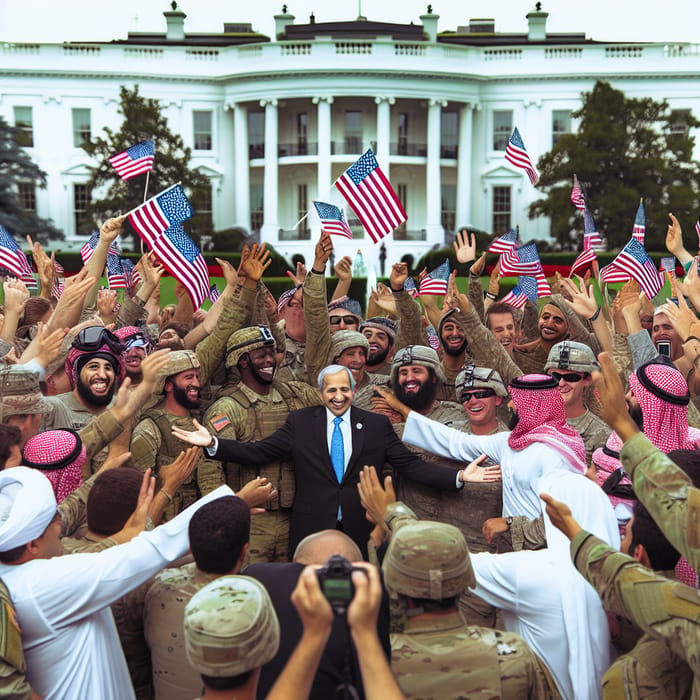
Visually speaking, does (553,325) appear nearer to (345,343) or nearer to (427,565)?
(345,343)

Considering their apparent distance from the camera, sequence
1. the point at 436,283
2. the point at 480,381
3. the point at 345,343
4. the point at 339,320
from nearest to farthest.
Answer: the point at 480,381, the point at 345,343, the point at 339,320, the point at 436,283

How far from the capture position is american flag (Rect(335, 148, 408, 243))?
10812 mm

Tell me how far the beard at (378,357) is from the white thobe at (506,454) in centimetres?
225

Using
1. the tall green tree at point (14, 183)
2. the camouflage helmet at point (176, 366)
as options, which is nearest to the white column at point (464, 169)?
the tall green tree at point (14, 183)

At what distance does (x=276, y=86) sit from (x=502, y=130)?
12.4m

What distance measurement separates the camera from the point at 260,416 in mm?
6062

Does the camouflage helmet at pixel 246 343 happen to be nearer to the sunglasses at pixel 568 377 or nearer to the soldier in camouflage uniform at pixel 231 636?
the sunglasses at pixel 568 377

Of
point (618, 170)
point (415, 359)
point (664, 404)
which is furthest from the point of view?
point (618, 170)

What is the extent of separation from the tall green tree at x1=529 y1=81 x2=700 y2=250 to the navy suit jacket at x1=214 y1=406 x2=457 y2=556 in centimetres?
3267

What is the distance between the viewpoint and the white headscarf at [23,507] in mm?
3393

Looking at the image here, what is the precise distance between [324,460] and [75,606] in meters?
2.26

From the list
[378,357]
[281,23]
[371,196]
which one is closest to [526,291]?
[371,196]

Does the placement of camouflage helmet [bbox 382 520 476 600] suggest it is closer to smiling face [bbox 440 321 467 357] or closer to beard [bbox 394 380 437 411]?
beard [bbox 394 380 437 411]

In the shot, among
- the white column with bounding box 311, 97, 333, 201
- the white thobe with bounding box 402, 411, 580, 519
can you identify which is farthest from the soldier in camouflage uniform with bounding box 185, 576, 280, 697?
the white column with bounding box 311, 97, 333, 201
